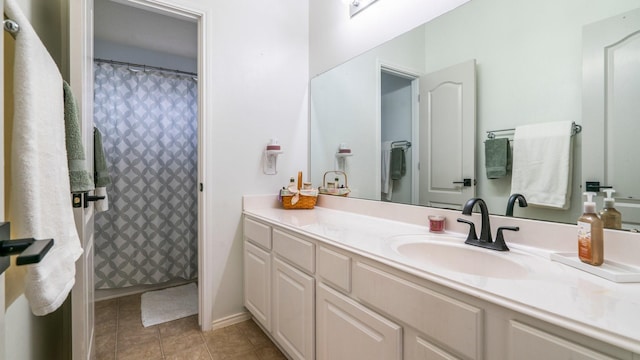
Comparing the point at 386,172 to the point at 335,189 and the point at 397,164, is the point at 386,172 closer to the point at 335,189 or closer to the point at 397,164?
the point at 397,164

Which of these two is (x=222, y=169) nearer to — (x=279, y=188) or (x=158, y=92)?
(x=279, y=188)

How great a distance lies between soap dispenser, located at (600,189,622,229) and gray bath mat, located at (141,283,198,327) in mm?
2465

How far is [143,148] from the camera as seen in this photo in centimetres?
261

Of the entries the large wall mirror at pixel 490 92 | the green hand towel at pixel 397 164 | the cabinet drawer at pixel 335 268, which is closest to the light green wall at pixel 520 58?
the large wall mirror at pixel 490 92

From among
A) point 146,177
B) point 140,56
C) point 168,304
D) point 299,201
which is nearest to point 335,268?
point 299,201

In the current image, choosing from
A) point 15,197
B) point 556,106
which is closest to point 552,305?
point 556,106

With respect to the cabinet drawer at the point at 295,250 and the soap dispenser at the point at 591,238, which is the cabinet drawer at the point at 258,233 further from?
the soap dispenser at the point at 591,238

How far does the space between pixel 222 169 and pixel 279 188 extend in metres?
0.46

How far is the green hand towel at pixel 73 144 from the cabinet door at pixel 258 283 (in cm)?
101

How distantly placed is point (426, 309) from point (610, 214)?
2.22ft

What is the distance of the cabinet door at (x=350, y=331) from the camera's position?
0.93m

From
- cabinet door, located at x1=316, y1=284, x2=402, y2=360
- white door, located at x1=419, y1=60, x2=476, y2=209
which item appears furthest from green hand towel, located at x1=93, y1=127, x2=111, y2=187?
white door, located at x1=419, y1=60, x2=476, y2=209

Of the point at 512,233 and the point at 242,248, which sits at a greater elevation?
the point at 512,233

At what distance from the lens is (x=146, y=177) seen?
8.62ft
